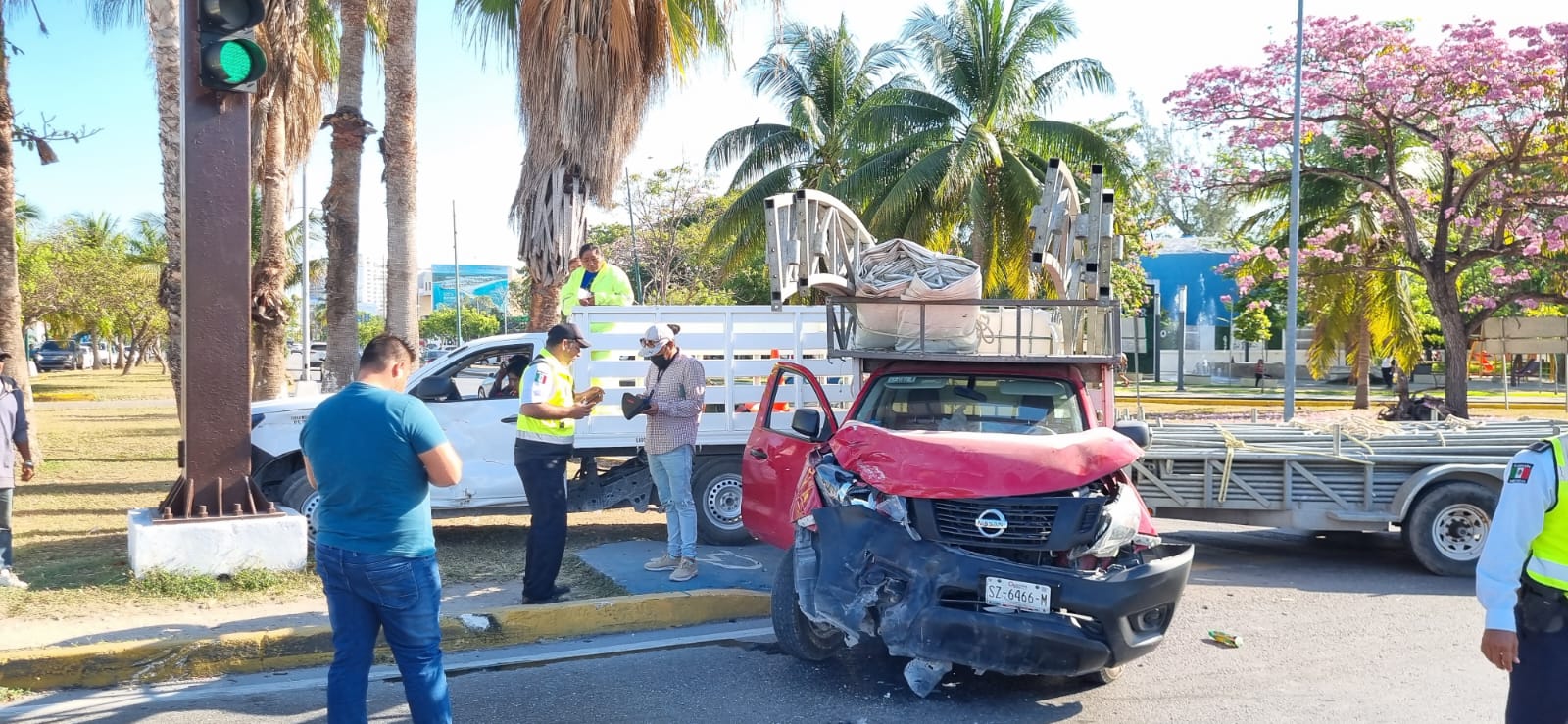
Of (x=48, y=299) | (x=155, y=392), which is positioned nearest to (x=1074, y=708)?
(x=155, y=392)

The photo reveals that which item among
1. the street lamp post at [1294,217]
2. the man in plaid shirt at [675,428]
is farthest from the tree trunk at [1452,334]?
the man in plaid shirt at [675,428]

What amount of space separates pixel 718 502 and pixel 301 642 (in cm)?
401

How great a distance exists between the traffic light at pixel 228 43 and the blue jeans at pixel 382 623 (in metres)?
3.81

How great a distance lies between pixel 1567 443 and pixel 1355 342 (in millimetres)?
27283

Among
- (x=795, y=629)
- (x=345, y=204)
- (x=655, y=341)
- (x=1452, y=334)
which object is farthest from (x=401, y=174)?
(x=1452, y=334)

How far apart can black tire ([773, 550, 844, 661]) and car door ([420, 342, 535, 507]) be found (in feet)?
12.7

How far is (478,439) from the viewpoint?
30.0 feet

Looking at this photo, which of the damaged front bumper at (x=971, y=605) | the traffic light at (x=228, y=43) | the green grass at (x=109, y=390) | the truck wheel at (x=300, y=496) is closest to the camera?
the damaged front bumper at (x=971, y=605)

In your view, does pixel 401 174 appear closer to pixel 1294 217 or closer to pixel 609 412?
pixel 609 412

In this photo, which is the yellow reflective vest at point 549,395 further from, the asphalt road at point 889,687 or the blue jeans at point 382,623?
the blue jeans at point 382,623

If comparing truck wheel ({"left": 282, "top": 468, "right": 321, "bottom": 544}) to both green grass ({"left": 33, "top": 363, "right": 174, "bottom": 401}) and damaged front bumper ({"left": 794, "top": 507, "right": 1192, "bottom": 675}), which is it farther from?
green grass ({"left": 33, "top": 363, "right": 174, "bottom": 401})

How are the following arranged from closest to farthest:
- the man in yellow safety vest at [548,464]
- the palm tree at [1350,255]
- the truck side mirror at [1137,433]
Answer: the truck side mirror at [1137,433], the man in yellow safety vest at [548,464], the palm tree at [1350,255]

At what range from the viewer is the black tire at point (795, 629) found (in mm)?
5844

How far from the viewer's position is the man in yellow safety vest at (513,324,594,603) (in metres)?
7.09
